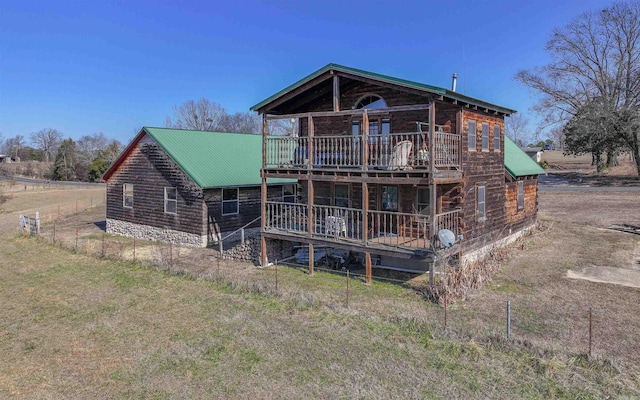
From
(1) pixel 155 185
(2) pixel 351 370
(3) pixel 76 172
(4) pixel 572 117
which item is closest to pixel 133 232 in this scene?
(1) pixel 155 185

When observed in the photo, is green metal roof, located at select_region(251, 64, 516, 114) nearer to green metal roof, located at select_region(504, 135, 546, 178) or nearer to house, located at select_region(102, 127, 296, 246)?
green metal roof, located at select_region(504, 135, 546, 178)

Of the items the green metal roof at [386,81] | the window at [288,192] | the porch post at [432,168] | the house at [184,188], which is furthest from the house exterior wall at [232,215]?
the porch post at [432,168]

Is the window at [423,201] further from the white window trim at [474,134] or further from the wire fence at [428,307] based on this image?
the wire fence at [428,307]

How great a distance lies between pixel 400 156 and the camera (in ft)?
43.8

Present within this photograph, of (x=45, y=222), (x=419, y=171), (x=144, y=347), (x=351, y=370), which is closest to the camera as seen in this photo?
(x=351, y=370)

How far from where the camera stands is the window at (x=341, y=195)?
56.1ft

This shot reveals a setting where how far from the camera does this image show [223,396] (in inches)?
281

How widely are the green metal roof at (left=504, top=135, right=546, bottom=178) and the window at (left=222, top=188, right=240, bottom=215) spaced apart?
12090 mm

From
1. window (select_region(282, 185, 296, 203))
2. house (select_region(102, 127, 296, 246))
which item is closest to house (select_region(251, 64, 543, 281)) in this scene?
house (select_region(102, 127, 296, 246))

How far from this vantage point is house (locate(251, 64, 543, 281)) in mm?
13164

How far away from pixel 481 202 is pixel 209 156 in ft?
42.5

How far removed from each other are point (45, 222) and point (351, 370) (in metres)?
27.0

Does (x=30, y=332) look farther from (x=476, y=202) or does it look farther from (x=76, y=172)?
(x=76, y=172)

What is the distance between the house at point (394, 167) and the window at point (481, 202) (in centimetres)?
4
